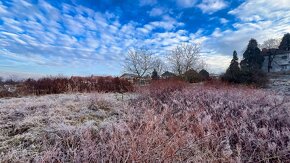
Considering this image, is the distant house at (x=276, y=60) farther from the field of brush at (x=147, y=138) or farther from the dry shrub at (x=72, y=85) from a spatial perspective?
the field of brush at (x=147, y=138)

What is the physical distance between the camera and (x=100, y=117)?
547cm

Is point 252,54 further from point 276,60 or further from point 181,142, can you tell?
point 181,142

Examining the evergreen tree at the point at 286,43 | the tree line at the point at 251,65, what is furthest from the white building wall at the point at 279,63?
the tree line at the point at 251,65

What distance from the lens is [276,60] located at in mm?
46062

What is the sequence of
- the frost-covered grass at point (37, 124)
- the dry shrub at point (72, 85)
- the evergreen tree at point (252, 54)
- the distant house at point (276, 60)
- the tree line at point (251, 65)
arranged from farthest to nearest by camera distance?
the distant house at point (276, 60) → the evergreen tree at point (252, 54) → the tree line at point (251, 65) → the dry shrub at point (72, 85) → the frost-covered grass at point (37, 124)

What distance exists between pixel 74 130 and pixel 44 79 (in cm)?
1046

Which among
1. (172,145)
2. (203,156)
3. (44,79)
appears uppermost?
(44,79)

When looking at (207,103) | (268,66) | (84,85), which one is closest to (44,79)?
(84,85)

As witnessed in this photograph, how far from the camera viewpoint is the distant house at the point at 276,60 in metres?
45.3

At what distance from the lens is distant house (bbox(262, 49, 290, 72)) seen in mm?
45344

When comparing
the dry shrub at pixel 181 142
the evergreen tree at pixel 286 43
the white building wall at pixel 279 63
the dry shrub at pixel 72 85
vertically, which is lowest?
the dry shrub at pixel 181 142

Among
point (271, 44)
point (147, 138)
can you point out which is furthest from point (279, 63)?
point (147, 138)

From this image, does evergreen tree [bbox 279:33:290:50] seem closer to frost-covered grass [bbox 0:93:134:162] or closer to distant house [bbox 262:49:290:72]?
distant house [bbox 262:49:290:72]

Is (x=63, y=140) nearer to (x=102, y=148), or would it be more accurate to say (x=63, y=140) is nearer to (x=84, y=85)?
(x=102, y=148)
